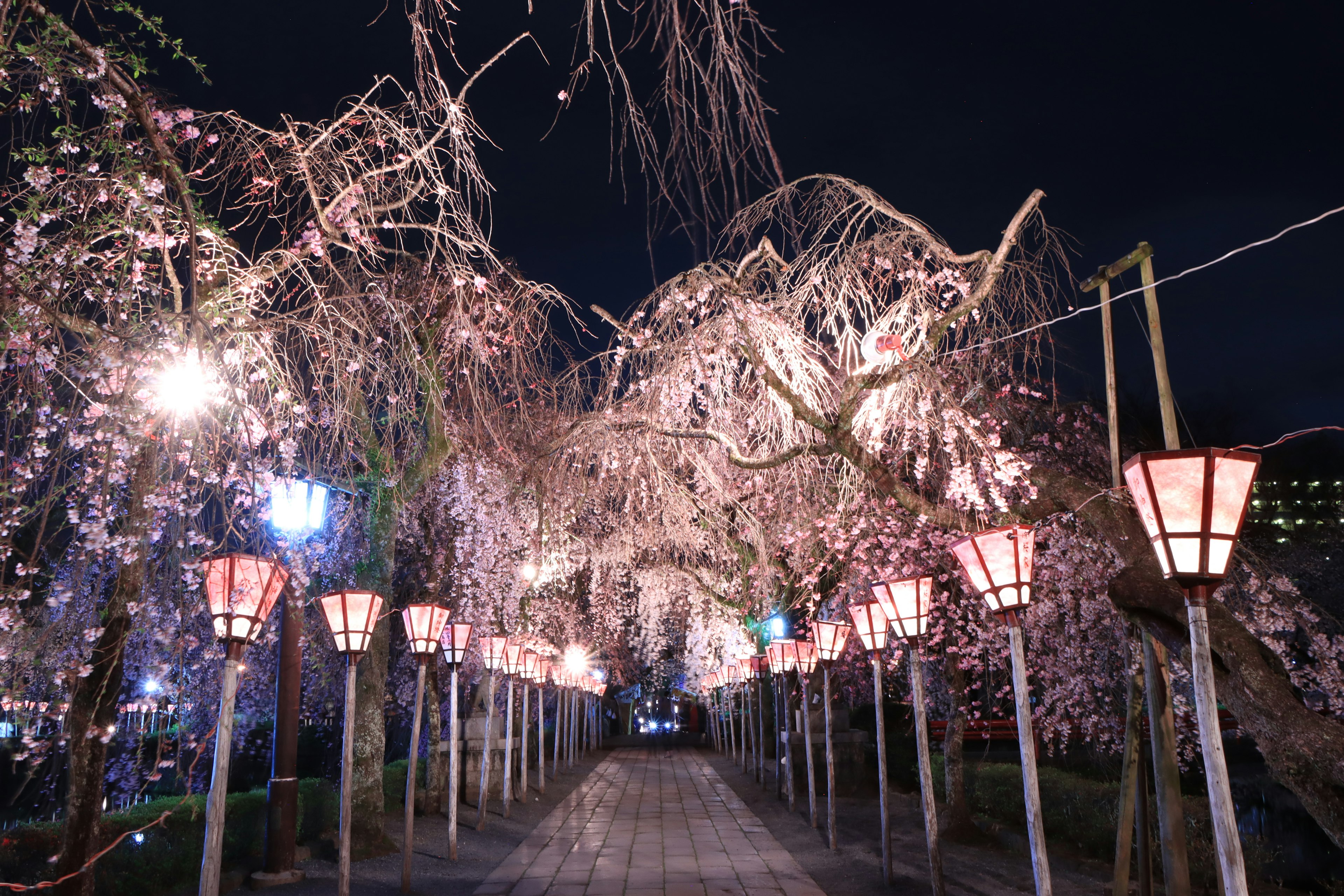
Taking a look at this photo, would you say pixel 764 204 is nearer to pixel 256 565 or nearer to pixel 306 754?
pixel 256 565

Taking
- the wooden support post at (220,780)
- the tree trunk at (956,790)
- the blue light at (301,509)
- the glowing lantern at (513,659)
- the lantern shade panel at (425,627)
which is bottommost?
the tree trunk at (956,790)

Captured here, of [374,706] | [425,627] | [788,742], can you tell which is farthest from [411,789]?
[788,742]

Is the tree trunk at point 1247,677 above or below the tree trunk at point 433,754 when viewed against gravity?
above

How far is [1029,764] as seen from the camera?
18.1 ft

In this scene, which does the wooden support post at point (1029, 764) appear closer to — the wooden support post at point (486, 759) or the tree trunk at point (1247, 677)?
the tree trunk at point (1247, 677)

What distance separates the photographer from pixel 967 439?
7.45 metres

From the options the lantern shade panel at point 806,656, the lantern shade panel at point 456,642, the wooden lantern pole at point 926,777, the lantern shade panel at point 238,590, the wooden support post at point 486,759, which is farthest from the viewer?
the lantern shade panel at point 806,656

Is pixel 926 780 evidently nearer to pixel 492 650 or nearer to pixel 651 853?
pixel 651 853

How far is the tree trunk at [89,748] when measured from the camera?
6.71 metres

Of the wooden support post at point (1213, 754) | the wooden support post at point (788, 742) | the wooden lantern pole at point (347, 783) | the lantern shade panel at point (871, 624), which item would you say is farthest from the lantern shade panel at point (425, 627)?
the wooden support post at point (788, 742)

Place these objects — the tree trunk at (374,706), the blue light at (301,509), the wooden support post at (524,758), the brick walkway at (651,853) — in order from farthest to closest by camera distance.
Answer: the wooden support post at (524,758) → the tree trunk at (374,706) → the brick walkway at (651,853) → the blue light at (301,509)

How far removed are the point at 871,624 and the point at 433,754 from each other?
28.3 ft

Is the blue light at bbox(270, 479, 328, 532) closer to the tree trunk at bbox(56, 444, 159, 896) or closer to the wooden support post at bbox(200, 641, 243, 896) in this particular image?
the tree trunk at bbox(56, 444, 159, 896)

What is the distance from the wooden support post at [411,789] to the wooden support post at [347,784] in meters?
0.67
